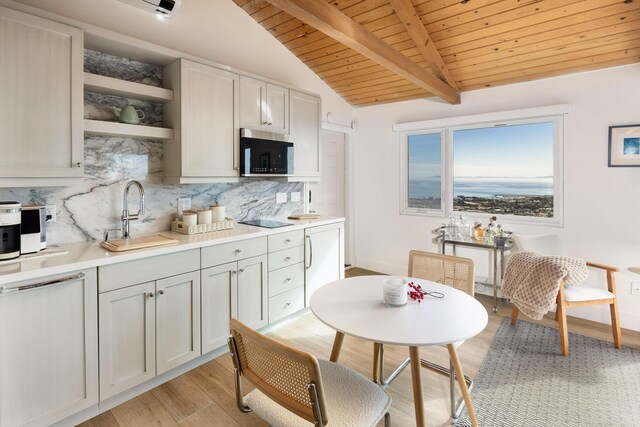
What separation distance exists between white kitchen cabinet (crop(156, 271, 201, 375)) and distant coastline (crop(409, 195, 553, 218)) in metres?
3.14

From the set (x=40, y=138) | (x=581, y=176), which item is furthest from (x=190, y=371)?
(x=581, y=176)

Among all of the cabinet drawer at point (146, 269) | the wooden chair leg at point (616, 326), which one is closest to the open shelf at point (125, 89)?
the cabinet drawer at point (146, 269)

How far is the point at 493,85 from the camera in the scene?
371 cm

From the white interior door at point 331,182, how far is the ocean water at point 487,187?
39.4 inches

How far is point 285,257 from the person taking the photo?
3.01 m

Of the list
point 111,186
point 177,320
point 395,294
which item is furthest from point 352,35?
point 177,320

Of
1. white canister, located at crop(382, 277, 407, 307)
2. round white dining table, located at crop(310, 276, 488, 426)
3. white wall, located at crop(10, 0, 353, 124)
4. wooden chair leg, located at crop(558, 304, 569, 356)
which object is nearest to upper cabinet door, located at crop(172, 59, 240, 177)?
white wall, located at crop(10, 0, 353, 124)

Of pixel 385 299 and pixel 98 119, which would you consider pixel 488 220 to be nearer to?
pixel 385 299

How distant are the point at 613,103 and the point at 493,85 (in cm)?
107

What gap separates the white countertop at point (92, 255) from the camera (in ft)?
5.34

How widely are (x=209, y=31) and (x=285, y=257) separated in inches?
85.5

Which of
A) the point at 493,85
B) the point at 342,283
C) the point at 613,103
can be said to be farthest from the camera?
the point at 493,85

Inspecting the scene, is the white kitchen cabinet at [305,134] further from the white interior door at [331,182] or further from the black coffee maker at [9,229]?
the black coffee maker at [9,229]

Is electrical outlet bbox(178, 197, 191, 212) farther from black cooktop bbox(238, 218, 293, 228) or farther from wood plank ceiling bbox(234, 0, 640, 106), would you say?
wood plank ceiling bbox(234, 0, 640, 106)
